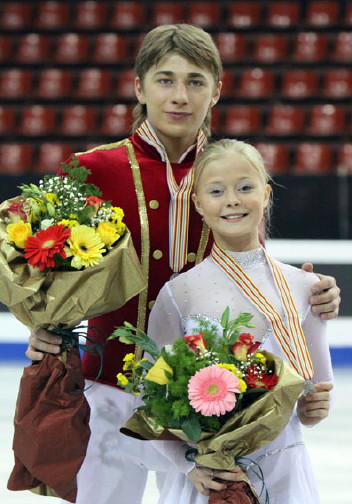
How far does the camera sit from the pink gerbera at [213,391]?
6.35 feet

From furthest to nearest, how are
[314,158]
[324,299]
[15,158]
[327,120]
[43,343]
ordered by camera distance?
[327,120] < [15,158] < [314,158] < [324,299] < [43,343]

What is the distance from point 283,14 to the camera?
8.27 meters

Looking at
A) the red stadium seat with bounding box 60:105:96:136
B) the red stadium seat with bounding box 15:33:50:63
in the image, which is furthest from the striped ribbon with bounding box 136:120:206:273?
the red stadium seat with bounding box 15:33:50:63

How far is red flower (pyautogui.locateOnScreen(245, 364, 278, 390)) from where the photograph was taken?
2.00 metres

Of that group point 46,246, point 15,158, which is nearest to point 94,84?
point 15,158

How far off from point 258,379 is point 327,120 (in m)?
5.81

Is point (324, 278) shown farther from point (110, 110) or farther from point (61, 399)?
point (110, 110)

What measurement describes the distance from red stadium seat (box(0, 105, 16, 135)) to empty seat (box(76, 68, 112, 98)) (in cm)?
56

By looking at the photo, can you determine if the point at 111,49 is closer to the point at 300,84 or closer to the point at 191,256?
the point at 300,84

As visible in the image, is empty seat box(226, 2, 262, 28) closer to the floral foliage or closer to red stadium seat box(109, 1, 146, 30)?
red stadium seat box(109, 1, 146, 30)

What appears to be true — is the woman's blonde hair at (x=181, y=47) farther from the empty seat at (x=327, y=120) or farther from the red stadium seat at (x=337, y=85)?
the red stadium seat at (x=337, y=85)

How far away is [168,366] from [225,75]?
6118 mm

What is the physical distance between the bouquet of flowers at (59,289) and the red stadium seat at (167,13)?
618 centimetres

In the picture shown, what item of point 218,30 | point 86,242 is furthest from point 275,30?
point 86,242
